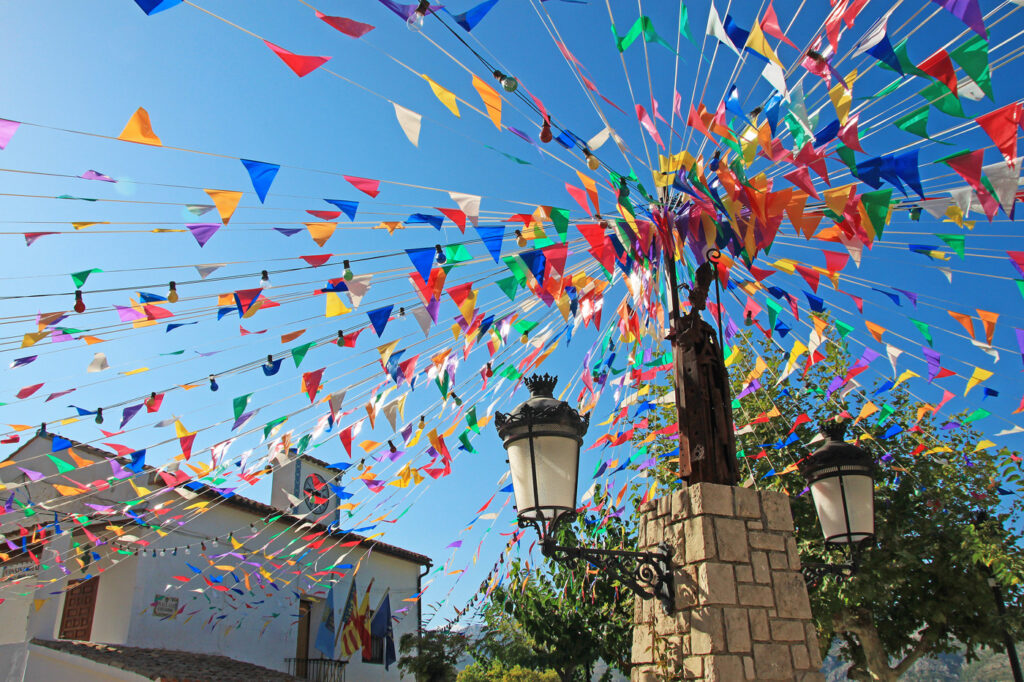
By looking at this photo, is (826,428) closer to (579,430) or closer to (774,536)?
(774,536)

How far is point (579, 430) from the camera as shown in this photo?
12.1 feet

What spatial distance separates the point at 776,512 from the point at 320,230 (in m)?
3.12

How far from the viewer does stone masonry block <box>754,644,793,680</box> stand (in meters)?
3.41

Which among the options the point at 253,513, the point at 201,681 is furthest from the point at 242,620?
the point at 201,681

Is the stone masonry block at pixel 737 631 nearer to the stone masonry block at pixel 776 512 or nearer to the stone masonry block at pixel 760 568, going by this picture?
the stone masonry block at pixel 760 568

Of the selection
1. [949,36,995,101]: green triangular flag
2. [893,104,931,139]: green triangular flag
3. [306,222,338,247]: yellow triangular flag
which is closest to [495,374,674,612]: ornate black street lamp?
[306,222,338,247]: yellow triangular flag

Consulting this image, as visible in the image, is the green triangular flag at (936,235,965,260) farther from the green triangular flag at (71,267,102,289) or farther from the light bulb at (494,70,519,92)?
the green triangular flag at (71,267,102,289)

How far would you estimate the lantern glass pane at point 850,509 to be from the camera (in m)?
4.31

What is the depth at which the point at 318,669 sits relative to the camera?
13398 mm

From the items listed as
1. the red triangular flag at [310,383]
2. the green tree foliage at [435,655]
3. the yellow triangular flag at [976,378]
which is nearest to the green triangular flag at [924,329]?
the yellow triangular flag at [976,378]

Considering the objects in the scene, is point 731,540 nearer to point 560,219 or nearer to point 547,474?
point 547,474

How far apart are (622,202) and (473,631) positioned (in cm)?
1326

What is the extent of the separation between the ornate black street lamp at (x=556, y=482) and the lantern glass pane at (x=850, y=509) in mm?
1369

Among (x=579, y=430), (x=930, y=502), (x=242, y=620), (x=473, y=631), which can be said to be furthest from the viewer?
(x=473, y=631)
